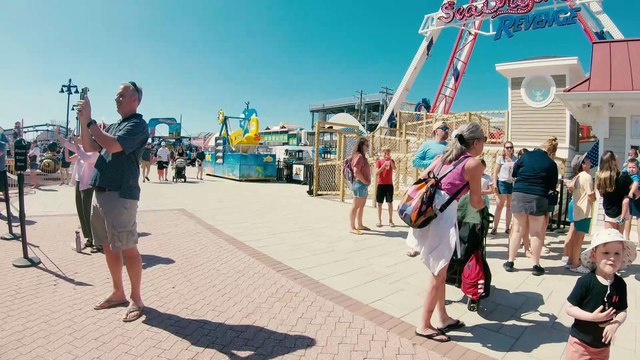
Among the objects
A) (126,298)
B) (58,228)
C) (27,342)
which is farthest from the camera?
(58,228)

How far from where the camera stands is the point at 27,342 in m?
2.80

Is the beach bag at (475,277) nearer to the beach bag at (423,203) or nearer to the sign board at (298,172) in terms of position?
the beach bag at (423,203)

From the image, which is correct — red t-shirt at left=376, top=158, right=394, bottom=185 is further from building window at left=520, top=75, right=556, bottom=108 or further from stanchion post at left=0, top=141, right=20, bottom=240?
building window at left=520, top=75, right=556, bottom=108

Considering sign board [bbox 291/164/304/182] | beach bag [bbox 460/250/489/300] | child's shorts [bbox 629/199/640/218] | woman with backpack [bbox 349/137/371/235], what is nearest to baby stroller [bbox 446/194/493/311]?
beach bag [bbox 460/250/489/300]

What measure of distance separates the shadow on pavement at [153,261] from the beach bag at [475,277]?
3593 mm

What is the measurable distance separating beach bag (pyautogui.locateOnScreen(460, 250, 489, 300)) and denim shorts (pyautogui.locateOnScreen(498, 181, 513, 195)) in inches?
153

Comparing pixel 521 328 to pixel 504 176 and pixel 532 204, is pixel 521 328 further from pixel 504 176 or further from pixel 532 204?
pixel 504 176

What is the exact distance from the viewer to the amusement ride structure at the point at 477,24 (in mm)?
14719

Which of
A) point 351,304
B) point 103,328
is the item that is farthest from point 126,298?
point 351,304

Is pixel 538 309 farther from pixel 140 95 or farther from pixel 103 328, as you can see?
pixel 140 95

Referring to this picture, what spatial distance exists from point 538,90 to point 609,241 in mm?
14731

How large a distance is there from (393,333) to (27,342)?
283cm

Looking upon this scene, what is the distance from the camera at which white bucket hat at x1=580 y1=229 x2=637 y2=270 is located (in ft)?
6.26

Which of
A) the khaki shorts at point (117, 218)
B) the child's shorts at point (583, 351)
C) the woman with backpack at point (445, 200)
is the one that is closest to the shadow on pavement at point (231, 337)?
the khaki shorts at point (117, 218)
